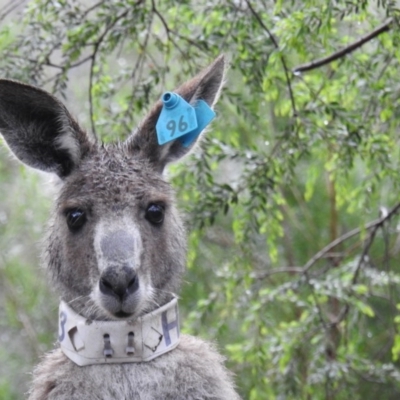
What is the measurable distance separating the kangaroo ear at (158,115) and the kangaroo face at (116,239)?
0.08 m

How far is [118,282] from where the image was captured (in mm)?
3463

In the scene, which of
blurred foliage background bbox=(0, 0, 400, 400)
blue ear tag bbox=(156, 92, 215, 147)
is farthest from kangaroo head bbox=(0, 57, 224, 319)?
blurred foliage background bbox=(0, 0, 400, 400)

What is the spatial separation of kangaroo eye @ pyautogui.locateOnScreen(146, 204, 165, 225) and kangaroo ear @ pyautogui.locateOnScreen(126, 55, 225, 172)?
242mm

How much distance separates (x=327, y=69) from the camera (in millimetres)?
6406

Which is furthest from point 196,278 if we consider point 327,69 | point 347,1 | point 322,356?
point 347,1

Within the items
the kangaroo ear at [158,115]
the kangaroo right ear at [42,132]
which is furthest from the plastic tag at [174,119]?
the kangaroo right ear at [42,132]

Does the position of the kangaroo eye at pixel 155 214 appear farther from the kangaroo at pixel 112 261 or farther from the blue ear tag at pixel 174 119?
the blue ear tag at pixel 174 119

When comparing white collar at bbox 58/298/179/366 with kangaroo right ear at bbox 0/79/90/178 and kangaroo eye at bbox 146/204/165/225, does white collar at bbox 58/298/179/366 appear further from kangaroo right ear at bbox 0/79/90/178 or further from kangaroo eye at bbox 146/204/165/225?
kangaroo right ear at bbox 0/79/90/178

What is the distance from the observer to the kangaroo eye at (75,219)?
3770 millimetres

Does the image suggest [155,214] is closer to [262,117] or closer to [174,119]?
[174,119]

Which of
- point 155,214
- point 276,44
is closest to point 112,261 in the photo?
point 155,214

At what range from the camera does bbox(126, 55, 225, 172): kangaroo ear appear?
13.2 ft

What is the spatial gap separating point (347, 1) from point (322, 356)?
9.11 ft

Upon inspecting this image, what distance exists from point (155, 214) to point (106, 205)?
235 mm
